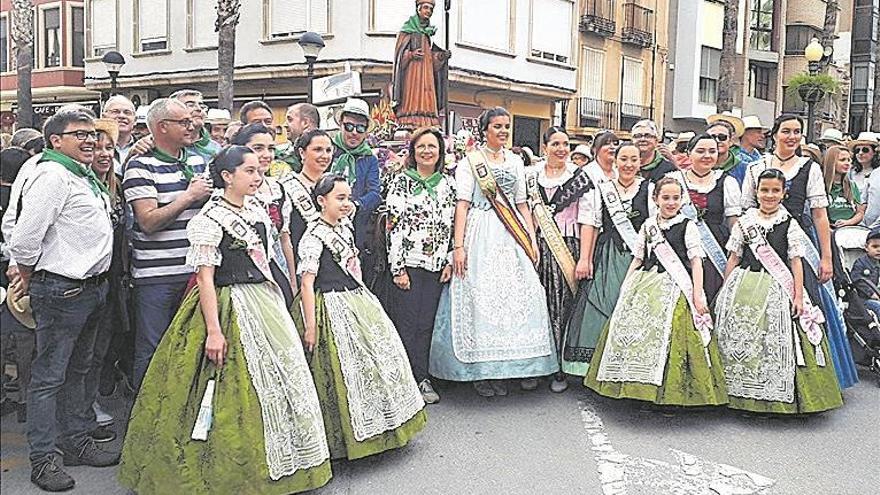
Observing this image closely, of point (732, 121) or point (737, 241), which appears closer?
point (737, 241)

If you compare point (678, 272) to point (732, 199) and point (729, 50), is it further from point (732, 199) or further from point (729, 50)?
point (729, 50)

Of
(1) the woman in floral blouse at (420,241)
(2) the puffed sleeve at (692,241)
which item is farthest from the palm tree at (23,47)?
(2) the puffed sleeve at (692,241)

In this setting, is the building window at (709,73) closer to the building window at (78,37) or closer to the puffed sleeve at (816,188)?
the puffed sleeve at (816,188)

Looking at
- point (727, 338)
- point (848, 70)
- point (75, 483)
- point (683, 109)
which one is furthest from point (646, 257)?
point (848, 70)

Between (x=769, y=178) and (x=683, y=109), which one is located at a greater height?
(x=683, y=109)

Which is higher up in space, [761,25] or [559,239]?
[761,25]

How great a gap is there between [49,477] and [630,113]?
23.4 m

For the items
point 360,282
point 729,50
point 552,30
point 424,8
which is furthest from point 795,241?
point 552,30

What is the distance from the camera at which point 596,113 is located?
23938 millimetres

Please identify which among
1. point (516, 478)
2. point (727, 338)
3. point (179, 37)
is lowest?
point (516, 478)

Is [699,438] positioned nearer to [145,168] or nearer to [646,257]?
[646,257]

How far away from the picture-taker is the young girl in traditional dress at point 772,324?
480cm

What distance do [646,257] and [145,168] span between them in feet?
9.26

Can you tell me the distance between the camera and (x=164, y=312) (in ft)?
13.4
